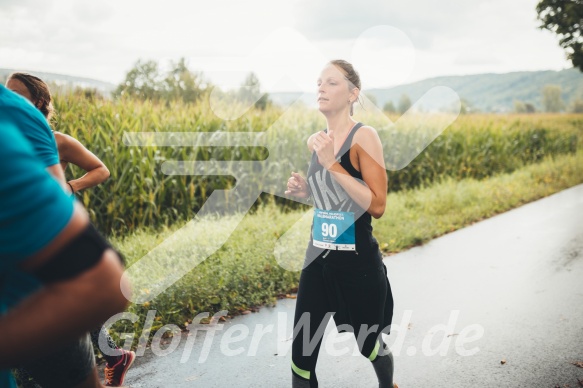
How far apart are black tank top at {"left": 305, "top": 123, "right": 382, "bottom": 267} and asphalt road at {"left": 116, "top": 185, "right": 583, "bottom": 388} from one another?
4.30 ft

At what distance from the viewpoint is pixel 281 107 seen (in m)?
12.1

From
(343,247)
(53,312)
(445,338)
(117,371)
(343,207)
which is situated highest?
(53,312)

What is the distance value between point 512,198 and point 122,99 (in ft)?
27.5

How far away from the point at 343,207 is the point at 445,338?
7.26 feet

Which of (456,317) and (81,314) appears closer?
(81,314)

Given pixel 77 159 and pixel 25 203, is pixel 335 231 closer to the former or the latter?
pixel 77 159

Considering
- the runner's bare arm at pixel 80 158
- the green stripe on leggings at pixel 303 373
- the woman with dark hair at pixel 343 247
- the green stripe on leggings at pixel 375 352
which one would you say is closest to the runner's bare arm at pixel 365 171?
the woman with dark hair at pixel 343 247

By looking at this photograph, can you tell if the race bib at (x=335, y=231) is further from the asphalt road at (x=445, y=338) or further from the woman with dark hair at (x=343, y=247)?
the asphalt road at (x=445, y=338)

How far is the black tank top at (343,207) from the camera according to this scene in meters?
2.77

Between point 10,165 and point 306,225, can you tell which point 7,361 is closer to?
point 10,165

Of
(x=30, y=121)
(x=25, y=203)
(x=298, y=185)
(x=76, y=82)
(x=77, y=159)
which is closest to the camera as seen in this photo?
(x=25, y=203)

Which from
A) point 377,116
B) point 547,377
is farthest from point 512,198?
point 547,377

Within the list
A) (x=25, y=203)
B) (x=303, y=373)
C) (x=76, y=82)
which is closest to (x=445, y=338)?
(x=303, y=373)

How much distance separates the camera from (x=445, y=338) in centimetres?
440
